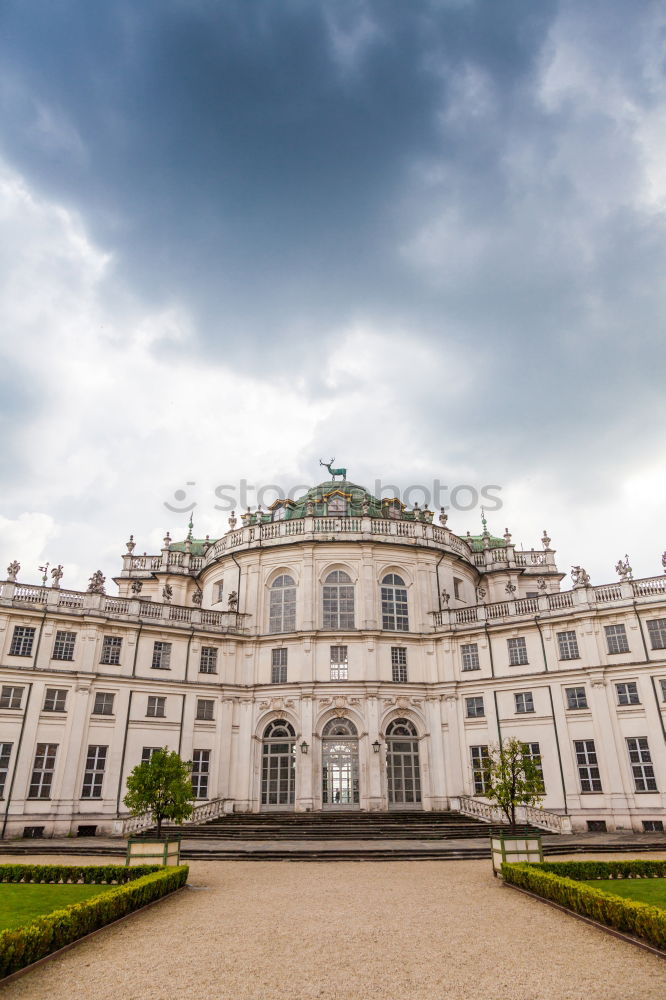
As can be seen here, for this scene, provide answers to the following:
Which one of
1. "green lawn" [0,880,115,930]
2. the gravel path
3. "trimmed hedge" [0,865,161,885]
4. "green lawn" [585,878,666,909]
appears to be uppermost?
"trimmed hedge" [0,865,161,885]

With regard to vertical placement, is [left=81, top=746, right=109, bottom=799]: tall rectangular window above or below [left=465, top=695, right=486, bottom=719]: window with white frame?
below

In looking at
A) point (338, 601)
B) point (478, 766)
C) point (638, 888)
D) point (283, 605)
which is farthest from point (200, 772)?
point (638, 888)

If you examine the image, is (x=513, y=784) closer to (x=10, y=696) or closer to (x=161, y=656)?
(x=161, y=656)

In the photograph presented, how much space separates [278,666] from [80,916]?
28514 mm

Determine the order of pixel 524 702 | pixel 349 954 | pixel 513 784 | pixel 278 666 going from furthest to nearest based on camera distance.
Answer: pixel 278 666
pixel 524 702
pixel 513 784
pixel 349 954

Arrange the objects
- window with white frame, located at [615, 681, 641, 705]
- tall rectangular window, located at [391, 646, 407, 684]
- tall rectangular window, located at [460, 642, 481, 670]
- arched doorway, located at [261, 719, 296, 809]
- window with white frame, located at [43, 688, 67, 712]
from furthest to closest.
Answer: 1. tall rectangular window, located at [391, 646, 407, 684]
2. tall rectangular window, located at [460, 642, 481, 670]
3. arched doorway, located at [261, 719, 296, 809]
4. window with white frame, located at [43, 688, 67, 712]
5. window with white frame, located at [615, 681, 641, 705]

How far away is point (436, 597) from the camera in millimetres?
42750

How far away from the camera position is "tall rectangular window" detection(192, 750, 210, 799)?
121 ft

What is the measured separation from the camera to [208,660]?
40.0 m

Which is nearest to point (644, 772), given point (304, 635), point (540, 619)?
point (540, 619)

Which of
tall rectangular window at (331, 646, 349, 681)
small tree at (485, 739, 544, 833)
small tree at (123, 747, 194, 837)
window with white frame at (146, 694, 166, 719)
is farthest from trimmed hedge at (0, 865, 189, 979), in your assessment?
tall rectangular window at (331, 646, 349, 681)

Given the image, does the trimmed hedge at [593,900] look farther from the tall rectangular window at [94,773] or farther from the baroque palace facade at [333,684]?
the tall rectangular window at [94,773]

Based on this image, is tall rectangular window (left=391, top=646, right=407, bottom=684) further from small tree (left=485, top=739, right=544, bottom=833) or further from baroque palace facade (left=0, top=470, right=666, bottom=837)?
small tree (left=485, top=739, right=544, bottom=833)

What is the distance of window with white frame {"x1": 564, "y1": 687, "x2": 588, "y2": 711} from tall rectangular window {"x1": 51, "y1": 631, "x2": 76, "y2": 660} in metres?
27.8
